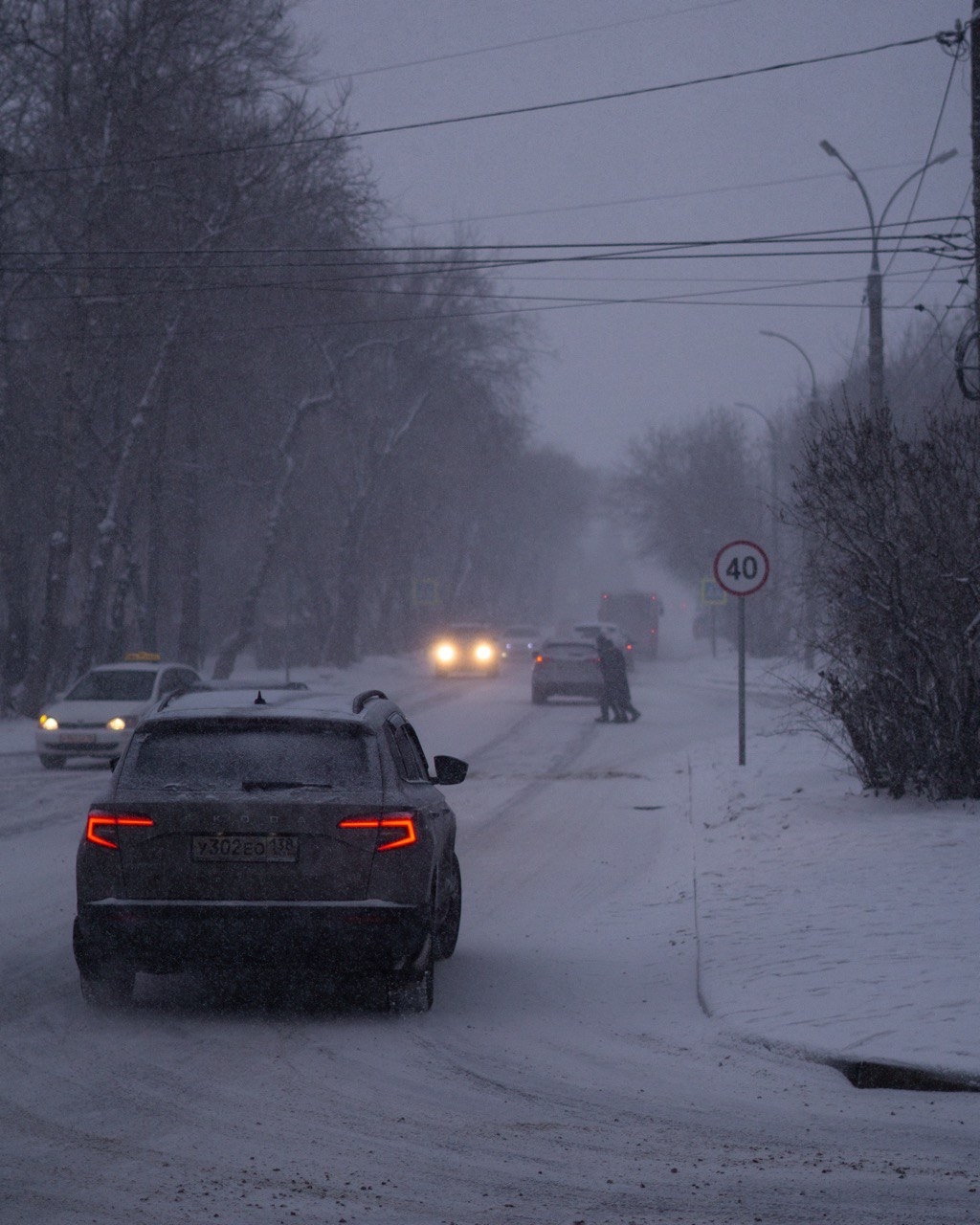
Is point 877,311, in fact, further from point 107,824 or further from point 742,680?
point 107,824

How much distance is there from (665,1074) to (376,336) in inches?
1778

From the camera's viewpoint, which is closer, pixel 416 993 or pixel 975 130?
pixel 416 993

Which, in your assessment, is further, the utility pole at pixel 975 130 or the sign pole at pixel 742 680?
the sign pole at pixel 742 680

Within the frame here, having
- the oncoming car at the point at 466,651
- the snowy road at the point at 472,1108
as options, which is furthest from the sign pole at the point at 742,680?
the oncoming car at the point at 466,651

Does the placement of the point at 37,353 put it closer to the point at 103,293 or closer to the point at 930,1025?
the point at 103,293

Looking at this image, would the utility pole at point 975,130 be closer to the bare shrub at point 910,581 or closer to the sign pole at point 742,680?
the bare shrub at point 910,581

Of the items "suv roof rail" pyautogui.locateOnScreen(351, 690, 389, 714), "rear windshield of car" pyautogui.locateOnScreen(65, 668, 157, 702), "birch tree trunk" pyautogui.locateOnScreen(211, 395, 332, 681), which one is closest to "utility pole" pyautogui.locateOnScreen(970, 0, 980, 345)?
"suv roof rail" pyautogui.locateOnScreen(351, 690, 389, 714)

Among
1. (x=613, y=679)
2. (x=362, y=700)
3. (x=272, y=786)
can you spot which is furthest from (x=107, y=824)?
(x=613, y=679)

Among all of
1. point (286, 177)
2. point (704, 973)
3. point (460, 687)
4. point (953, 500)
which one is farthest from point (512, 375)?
point (704, 973)

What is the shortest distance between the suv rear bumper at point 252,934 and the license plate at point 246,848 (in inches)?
8.0

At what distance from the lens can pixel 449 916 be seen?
31.7 ft

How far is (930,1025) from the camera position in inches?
288

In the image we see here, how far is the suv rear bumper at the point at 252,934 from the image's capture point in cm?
759

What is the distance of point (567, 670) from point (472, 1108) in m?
32.4
